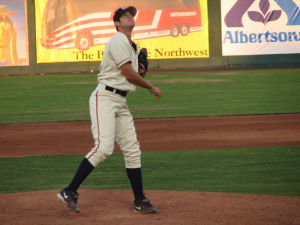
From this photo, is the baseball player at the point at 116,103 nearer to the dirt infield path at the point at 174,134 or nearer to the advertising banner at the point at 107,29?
the dirt infield path at the point at 174,134

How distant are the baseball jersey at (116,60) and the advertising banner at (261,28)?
921 inches

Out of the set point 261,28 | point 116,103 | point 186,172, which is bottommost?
point 186,172

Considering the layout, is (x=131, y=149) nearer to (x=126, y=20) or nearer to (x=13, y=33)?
(x=126, y=20)

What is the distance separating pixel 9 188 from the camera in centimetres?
643

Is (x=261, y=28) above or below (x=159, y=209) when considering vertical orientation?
above

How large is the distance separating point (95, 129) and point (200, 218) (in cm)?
109

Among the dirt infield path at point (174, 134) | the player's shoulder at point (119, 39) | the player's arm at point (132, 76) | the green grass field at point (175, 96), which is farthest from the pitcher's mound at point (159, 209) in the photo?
the green grass field at point (175, 96)

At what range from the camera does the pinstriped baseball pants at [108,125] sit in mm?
4836

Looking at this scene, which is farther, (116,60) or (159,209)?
(159,209)

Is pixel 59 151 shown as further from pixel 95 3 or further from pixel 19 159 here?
pixel 95 3

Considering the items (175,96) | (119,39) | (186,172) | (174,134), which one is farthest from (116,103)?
(175,96)

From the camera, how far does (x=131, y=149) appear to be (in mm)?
5004

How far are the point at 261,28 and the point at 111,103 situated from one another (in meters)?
23.9

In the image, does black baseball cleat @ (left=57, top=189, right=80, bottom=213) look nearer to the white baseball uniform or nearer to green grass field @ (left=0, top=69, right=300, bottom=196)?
the white baseball uniform
